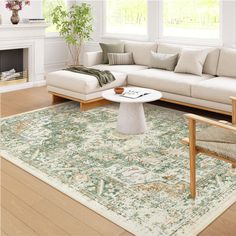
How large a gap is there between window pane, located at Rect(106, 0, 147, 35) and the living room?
23 millimetres

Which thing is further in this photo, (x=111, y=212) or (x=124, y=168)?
(x=124, y=168)

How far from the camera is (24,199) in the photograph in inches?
107

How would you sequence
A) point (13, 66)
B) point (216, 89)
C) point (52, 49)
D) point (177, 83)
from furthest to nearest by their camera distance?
point (52, 49) < point (13, 66) < point (177, 83) < point (216, 89)

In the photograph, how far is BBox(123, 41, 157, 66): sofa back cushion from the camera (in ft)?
19.5

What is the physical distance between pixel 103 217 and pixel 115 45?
405cm

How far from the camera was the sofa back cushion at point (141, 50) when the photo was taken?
19.5ft

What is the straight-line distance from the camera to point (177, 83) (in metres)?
4.83

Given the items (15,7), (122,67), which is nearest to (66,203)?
(122,67)

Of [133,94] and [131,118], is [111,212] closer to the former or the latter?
[131,118]

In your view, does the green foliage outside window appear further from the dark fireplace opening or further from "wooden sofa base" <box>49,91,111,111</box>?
the dark fireplace opening

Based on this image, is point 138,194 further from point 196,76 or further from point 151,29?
point 151,29

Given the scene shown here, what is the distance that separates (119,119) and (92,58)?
2173 millimetres

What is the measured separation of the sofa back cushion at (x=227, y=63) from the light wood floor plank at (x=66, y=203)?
3.11m

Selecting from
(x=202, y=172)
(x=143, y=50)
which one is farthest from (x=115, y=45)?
(x=202, y=172)
